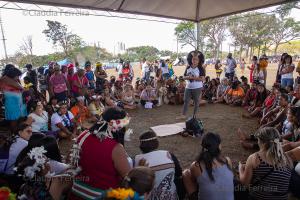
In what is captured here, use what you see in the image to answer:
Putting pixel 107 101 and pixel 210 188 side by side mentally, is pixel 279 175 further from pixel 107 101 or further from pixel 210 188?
pixel 107 101

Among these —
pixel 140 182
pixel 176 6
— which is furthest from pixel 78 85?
pixel 140 182

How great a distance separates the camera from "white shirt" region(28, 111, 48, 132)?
483cm

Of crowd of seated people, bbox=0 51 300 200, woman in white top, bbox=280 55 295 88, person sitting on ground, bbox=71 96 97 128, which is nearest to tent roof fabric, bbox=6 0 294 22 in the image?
woman in white top, bbox=280 55 295 88

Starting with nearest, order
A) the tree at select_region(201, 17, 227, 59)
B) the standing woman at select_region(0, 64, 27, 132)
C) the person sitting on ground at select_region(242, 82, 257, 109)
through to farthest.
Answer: the standing woman at select_region(0, 64, 27, 132), the person sitting on ground at select_region(242, 82, 257, 109), the tree at select_region(201, 17, 227, 59)

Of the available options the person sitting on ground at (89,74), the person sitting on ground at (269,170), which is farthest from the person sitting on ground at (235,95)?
the person sitting on ground at (269,170)

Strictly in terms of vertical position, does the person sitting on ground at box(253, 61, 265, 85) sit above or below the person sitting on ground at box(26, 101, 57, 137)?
above

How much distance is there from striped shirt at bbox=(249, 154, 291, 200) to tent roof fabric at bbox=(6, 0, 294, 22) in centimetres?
593

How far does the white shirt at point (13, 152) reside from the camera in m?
2.71

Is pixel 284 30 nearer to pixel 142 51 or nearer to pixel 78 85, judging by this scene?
pixel 142 51

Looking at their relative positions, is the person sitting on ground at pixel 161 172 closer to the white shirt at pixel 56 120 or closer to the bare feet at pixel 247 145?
the bare feet at pixel 247 145

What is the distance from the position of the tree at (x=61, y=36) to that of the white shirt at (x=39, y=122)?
2710cm

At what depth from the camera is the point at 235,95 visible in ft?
28.1

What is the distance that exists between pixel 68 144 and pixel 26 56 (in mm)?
29429

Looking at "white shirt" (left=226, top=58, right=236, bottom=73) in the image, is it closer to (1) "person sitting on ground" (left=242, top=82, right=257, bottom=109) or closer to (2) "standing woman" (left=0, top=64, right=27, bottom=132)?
(1) "person sitting on ground" (left=242, top=82, right=257, bottom=109)
